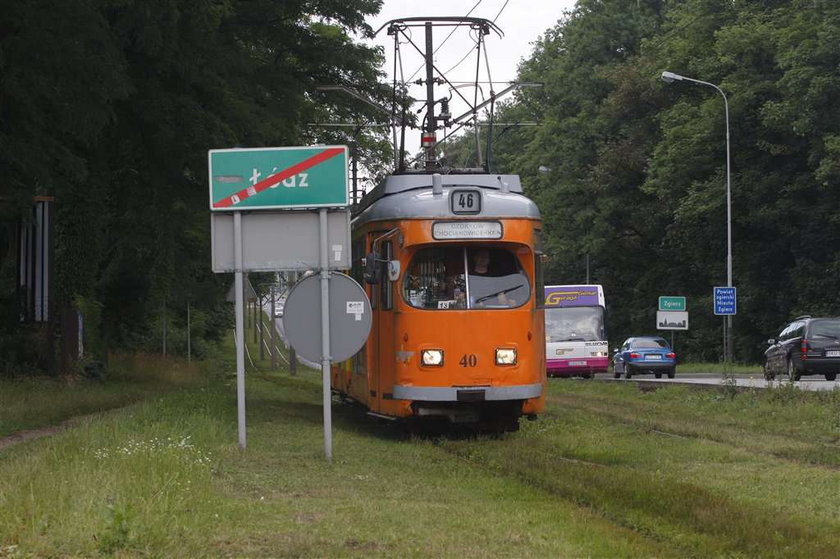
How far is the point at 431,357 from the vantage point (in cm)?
1750

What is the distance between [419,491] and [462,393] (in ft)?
18.1

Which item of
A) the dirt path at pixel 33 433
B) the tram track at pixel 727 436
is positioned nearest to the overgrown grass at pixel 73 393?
the dirt path at pixel 33 433

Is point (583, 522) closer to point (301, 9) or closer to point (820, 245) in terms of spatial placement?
point (301, 9)

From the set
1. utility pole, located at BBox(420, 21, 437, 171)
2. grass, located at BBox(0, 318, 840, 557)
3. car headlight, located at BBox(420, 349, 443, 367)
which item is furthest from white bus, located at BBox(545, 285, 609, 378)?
car headlight, located at BBox(420, 349, 443, 367)

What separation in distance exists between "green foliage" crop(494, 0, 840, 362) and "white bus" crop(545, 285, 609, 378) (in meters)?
13.3

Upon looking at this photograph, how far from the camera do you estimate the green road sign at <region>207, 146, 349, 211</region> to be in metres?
14.5

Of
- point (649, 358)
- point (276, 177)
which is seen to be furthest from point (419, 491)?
point (649, 358)

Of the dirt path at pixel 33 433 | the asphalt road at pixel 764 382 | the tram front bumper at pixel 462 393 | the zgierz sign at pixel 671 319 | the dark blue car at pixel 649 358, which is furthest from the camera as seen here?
the zgierz sign at pixel 671 319

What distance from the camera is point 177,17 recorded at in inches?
859

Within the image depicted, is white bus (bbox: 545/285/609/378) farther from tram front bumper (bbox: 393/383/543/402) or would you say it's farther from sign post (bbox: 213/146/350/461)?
sign post (bbox: 213/146/350/461)

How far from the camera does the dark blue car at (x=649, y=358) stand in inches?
1865

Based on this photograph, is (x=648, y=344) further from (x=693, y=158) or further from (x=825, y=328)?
(x=693, y=158)

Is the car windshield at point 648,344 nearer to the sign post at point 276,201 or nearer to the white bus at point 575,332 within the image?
the white bus at point 575,332

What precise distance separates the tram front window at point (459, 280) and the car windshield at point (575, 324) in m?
26.5
